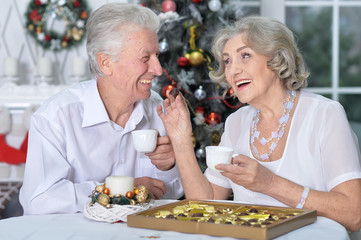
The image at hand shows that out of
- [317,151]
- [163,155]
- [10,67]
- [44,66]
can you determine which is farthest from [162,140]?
[10,67]

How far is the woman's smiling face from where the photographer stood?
204 cm

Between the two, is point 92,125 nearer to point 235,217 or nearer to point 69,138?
point 69,138

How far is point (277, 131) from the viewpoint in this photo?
2051 millimetres

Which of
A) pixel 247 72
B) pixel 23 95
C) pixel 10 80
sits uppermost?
pixel 247 72

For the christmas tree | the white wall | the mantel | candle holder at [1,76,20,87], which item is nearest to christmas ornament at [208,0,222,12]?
the christmas tree

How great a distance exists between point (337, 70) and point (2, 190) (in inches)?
116

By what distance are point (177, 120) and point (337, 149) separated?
23.4 inches

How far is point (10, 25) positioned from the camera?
15.0 feet

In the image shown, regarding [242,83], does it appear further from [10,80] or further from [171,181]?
[10,80]

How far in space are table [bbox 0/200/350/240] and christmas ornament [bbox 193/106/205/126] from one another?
219 cm

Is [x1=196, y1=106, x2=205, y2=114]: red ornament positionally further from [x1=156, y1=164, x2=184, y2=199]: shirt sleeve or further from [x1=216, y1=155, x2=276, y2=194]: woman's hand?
[x1=216, y1=155, x2=276, y2=194]: woman's hand

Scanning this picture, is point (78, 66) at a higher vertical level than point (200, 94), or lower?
higher

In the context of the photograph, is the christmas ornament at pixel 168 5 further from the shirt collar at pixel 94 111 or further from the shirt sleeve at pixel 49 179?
the shirt sleeve at pixel 49 179

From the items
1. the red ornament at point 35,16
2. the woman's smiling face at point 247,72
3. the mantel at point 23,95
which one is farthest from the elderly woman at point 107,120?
the red ornament at point 35,16
